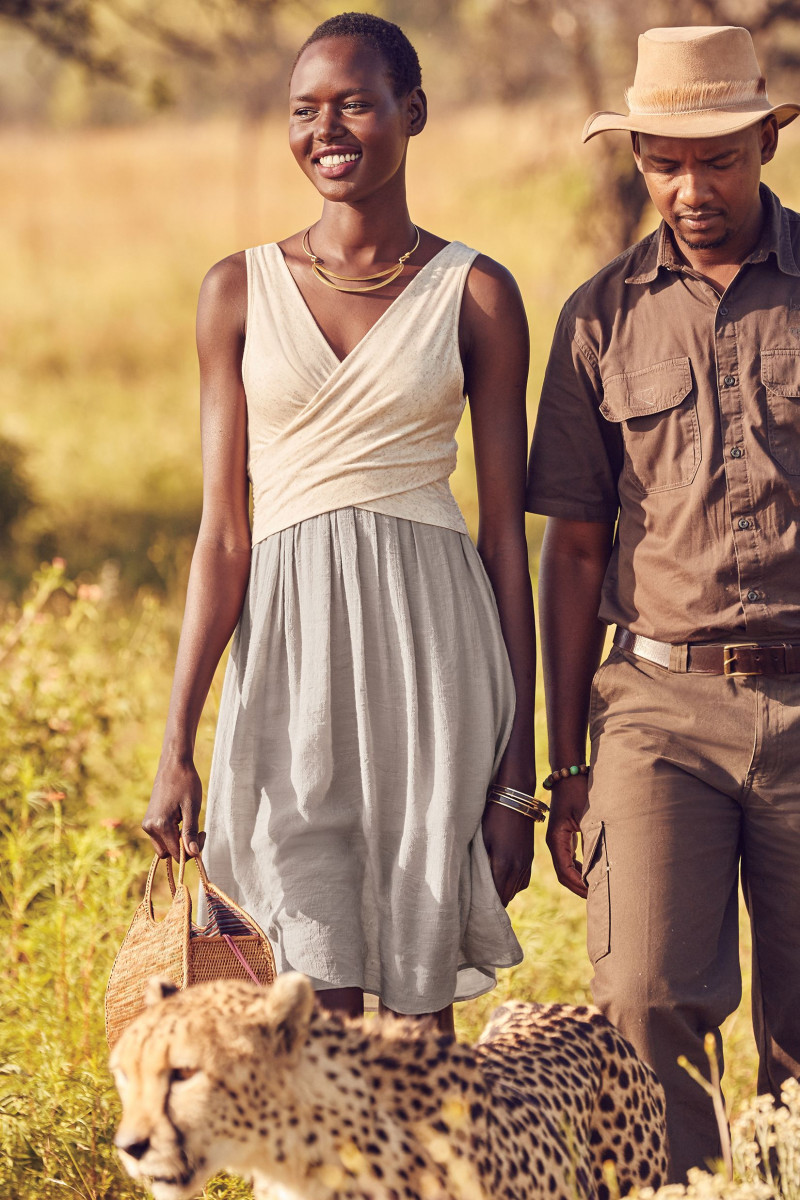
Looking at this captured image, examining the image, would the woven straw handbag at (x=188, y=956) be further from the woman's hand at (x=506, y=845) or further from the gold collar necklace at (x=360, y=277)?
the gold collar necklace at (x=360, y=277)

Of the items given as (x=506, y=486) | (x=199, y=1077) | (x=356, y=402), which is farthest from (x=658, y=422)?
(x=199, y=1077)

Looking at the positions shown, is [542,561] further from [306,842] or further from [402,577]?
[306,842]

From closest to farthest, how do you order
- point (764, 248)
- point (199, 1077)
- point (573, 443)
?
point (199, 1077)
point (764, 248)
point (573, 443)

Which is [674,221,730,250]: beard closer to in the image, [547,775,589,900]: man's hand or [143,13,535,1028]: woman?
[143,13,535,1028]: woman

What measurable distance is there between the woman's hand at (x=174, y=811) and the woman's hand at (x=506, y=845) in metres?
0.61

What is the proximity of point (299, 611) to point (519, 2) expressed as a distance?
9.07 metres

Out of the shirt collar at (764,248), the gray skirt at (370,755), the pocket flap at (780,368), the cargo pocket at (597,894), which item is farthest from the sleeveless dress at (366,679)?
the pocket flap at (780,368)

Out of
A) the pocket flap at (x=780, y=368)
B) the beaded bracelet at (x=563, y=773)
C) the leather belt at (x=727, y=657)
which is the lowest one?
the beaded bracelet at (x=563, y=773)

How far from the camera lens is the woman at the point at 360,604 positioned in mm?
3135

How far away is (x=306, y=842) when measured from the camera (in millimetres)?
3127

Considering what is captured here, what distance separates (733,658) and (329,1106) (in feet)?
4.50

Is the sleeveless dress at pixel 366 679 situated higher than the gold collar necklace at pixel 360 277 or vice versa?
the gold collar necklace at pixel 360 277

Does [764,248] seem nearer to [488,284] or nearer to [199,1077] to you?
[488,284]

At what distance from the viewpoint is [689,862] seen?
10.4 ft
